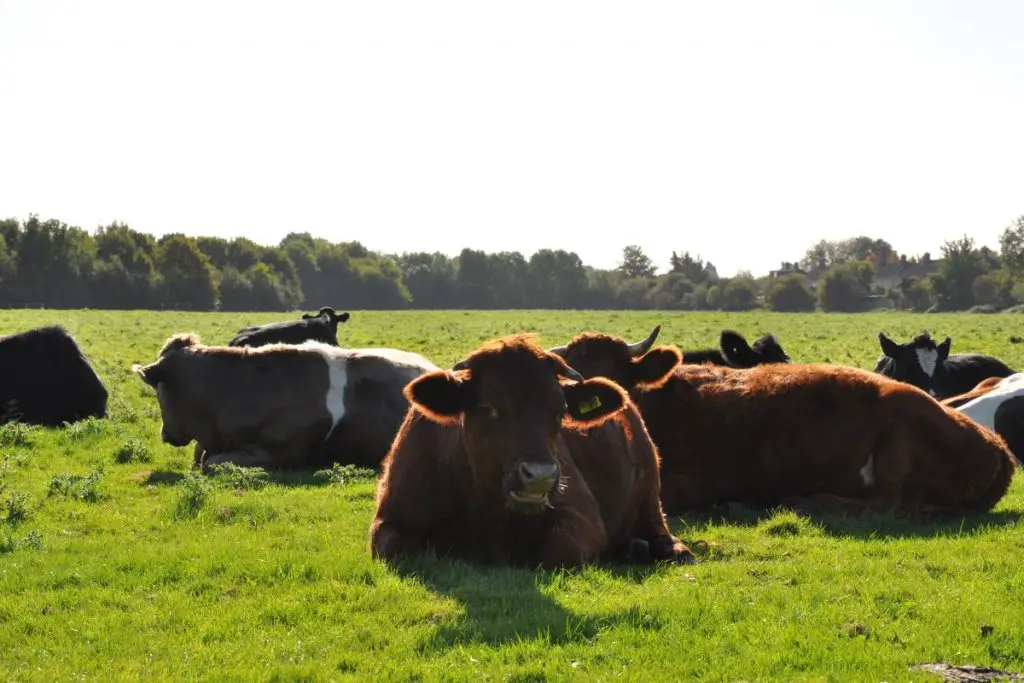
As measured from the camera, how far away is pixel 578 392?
7.89 m

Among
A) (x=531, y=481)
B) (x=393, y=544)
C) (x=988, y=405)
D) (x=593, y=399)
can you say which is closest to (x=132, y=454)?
(x=393, y=544)

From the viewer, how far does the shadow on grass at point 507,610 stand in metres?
5.96

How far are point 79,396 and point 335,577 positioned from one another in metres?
11.2

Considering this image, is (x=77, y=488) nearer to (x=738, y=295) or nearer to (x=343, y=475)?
(x=343, y=475)

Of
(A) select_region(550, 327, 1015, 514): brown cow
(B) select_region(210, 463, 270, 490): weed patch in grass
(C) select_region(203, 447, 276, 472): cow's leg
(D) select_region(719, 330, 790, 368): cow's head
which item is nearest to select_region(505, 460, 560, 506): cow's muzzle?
(A) select_region(550, 327, 1015, 514): brown cow

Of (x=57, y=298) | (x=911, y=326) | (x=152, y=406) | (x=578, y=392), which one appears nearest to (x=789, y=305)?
(x=911, y=326)

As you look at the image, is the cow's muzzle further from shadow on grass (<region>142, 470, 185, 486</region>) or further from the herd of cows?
shadow on grass (<region>142, 470, 185, 486</region>)

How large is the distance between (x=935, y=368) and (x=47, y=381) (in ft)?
48.4

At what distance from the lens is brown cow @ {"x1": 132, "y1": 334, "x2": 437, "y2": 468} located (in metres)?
13.2

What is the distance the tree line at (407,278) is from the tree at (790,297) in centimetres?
12

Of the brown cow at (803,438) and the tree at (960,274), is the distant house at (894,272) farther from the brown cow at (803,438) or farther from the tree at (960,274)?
the brown cow at (803,438)

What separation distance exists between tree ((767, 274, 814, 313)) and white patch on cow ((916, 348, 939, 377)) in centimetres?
10950

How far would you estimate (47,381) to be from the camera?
1691cm

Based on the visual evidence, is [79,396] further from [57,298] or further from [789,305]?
[789,305]
